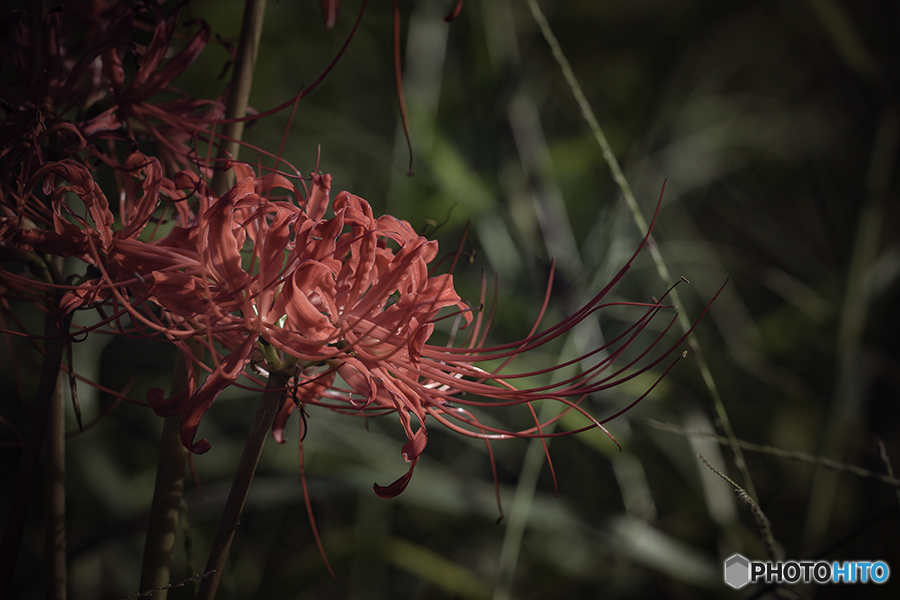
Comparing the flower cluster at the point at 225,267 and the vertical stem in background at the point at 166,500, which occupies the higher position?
the flower cluster at the point at 225,267

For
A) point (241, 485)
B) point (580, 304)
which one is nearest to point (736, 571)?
point (580, 304)

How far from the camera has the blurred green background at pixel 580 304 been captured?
0.49m

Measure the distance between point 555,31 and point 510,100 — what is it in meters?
0.18

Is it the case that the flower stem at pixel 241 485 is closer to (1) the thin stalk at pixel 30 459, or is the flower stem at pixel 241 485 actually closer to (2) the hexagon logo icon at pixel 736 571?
(1) the thin stalk at pixel 30 459

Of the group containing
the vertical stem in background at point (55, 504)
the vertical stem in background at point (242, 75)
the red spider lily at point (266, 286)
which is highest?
the vertical stem in background at point (242, 75)

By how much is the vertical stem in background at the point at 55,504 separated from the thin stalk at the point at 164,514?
0.04 metres

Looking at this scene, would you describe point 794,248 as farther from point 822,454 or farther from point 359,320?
point 359,320

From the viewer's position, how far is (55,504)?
22cm

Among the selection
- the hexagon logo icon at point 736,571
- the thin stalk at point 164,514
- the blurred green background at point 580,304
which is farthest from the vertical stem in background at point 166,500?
the hexagon logo icon at point 736,571

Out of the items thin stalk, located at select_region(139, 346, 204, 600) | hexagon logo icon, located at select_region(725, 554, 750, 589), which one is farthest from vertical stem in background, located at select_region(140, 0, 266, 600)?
hexagon logo icon, located at select_region(725, 554, 750, 589)

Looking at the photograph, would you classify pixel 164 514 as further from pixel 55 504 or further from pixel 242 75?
pixel 242 75

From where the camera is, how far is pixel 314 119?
643 mm

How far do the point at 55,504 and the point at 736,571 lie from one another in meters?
0.48

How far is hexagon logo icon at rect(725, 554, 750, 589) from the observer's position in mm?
430
